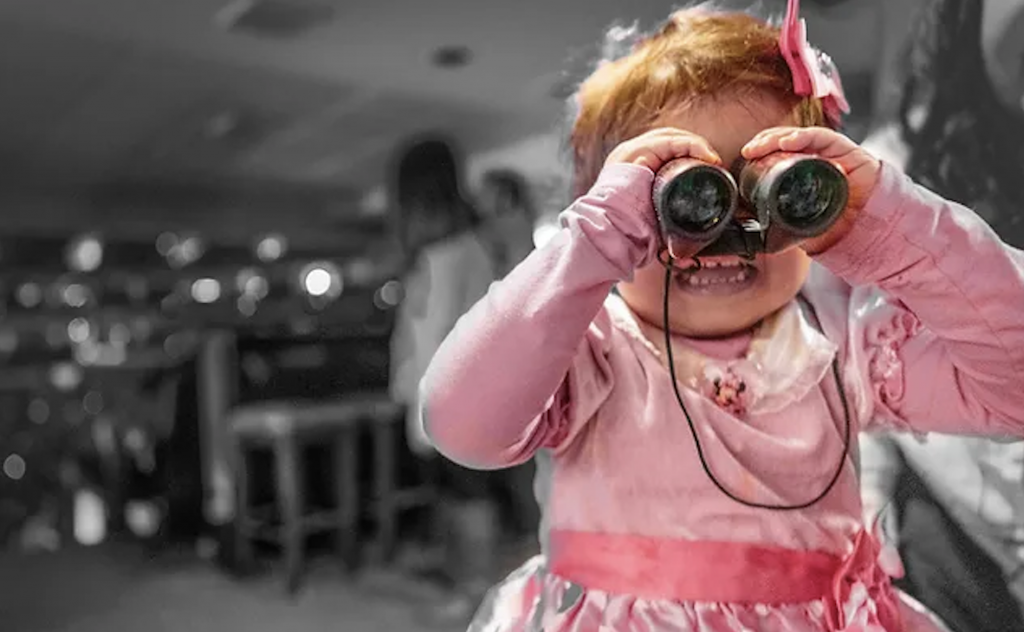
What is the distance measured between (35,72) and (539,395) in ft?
9.83

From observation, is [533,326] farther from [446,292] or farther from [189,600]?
[189,600]

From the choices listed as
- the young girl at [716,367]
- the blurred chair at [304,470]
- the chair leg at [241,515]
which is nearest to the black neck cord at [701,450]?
the young girl at [716,367]

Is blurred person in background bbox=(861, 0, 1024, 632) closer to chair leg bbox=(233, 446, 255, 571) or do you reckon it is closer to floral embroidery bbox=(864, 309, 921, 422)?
floral embroidery bbox=(864, 309, 921, 422)

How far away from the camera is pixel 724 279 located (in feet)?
1.79

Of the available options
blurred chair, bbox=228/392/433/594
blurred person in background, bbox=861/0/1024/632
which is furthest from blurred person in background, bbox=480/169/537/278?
blurred chair, bbox=228/392/433/594

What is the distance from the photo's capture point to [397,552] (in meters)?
2.33

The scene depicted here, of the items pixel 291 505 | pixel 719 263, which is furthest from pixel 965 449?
pixel 291 505

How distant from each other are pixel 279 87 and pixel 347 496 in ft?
3.99

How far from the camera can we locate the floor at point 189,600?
6.42ft

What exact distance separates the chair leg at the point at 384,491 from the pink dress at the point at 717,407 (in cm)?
172

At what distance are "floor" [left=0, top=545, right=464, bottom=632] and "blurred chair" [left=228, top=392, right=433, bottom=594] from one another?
0.08 meters

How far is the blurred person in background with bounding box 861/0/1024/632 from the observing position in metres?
0.74

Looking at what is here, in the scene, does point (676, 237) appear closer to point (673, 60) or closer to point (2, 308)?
point (673, 60)

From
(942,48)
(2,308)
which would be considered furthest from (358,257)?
(942,48)
